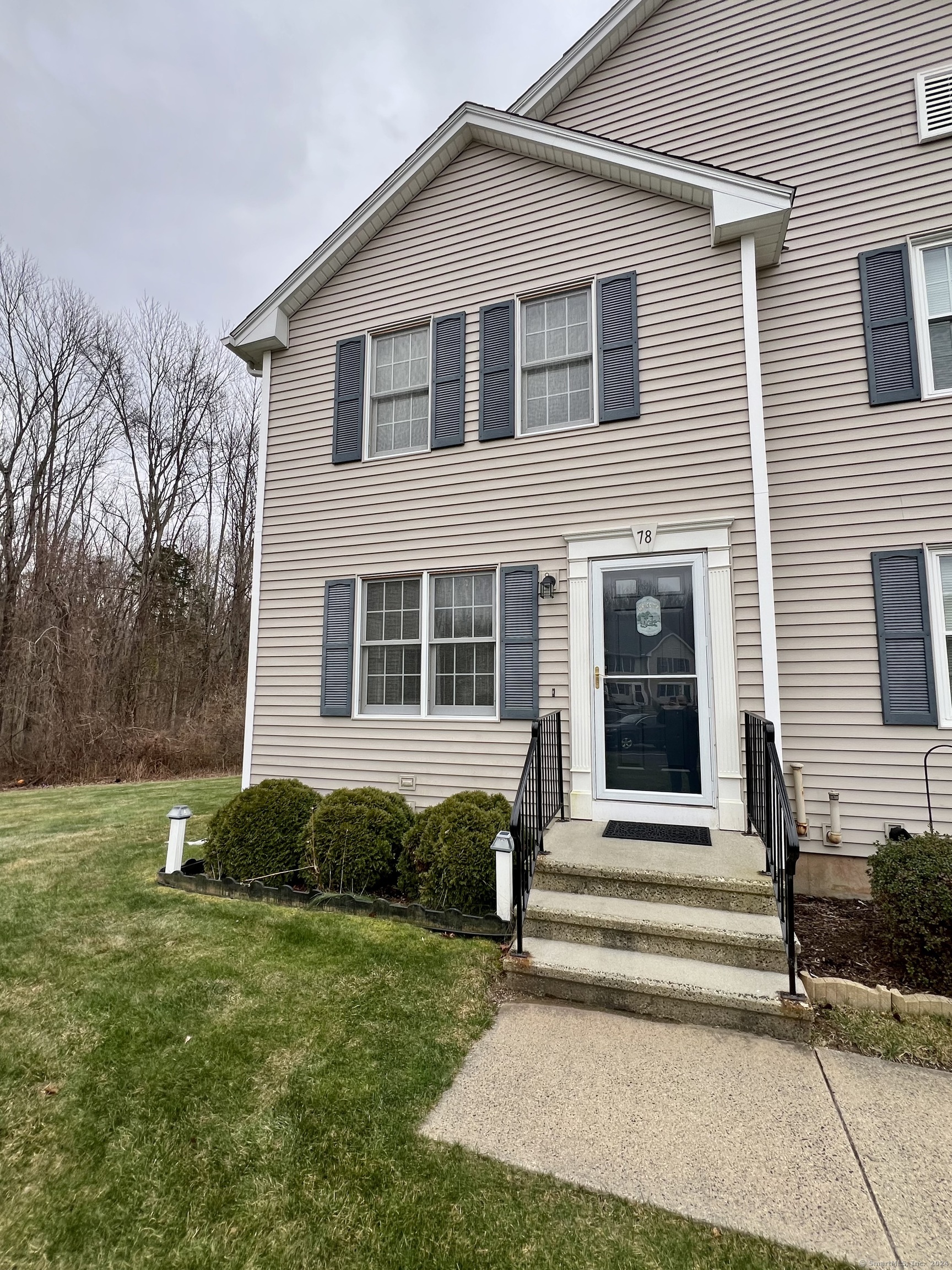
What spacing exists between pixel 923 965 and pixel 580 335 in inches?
217

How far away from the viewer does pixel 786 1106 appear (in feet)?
8.30

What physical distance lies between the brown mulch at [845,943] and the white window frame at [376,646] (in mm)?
3644

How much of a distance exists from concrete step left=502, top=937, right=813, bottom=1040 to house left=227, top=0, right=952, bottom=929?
162cm

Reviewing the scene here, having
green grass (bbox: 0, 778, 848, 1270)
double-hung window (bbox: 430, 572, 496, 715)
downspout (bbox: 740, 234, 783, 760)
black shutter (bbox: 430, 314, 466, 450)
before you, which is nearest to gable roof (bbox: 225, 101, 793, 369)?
downspout (bbox: 740, 234, 783, 760)

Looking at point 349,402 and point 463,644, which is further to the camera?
point 349,402

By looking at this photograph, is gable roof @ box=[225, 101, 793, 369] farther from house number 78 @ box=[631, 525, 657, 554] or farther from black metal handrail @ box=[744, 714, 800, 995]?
black metal handrail @ box=[744, 714, 800, 995]

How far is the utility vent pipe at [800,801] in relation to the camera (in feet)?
16.6

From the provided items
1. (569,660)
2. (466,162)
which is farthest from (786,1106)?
(466,162)

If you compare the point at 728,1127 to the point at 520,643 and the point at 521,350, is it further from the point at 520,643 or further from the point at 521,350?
the point at 521,350

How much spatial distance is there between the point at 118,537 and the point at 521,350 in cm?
1536

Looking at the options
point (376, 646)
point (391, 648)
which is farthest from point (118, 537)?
point (391, 648)

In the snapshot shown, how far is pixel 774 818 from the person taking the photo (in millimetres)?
3924

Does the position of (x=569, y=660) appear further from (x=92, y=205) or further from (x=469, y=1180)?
(x=92, y=205)

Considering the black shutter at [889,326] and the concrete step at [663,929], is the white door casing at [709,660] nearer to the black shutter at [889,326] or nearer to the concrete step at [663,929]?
the concrete step at [663,929]
